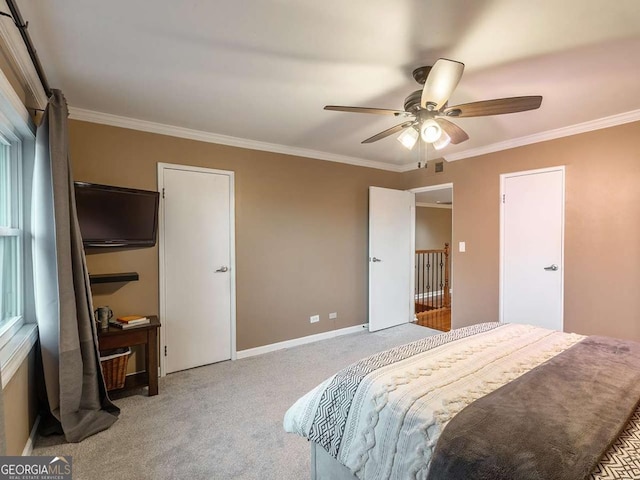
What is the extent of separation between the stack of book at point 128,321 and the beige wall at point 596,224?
367 centimetres

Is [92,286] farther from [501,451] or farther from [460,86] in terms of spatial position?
[460,86]

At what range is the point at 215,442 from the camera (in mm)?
2111

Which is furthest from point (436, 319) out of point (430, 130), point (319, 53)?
point (319, 53)

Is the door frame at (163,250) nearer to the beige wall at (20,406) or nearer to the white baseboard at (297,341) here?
the white baseboard at (297,341)

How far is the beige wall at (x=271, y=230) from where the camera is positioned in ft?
9.63

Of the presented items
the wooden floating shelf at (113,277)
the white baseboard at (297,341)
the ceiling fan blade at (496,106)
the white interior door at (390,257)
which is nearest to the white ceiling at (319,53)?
the ceiling fan blade at (496,106)

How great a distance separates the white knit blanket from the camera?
3.89 feet

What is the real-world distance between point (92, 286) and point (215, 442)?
1754mm

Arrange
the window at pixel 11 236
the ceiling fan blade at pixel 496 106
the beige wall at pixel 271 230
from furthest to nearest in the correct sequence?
1. the beige wall at pixel 271 230
2. the window at pixel 11 236
3. the ceiling fan blade at pixel 496 106

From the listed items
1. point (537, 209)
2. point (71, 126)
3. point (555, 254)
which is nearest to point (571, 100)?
point (537, 209)

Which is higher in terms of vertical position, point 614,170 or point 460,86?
→ point 460,86

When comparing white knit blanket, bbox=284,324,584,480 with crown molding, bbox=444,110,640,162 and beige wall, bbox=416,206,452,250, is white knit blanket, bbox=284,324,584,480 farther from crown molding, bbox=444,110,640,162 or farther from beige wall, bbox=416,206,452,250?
beige wall, bbox=416,206,452,250

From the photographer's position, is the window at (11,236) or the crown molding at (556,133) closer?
the window at (11,236)

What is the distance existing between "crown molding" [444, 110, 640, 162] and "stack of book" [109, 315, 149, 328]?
13.0 ft
